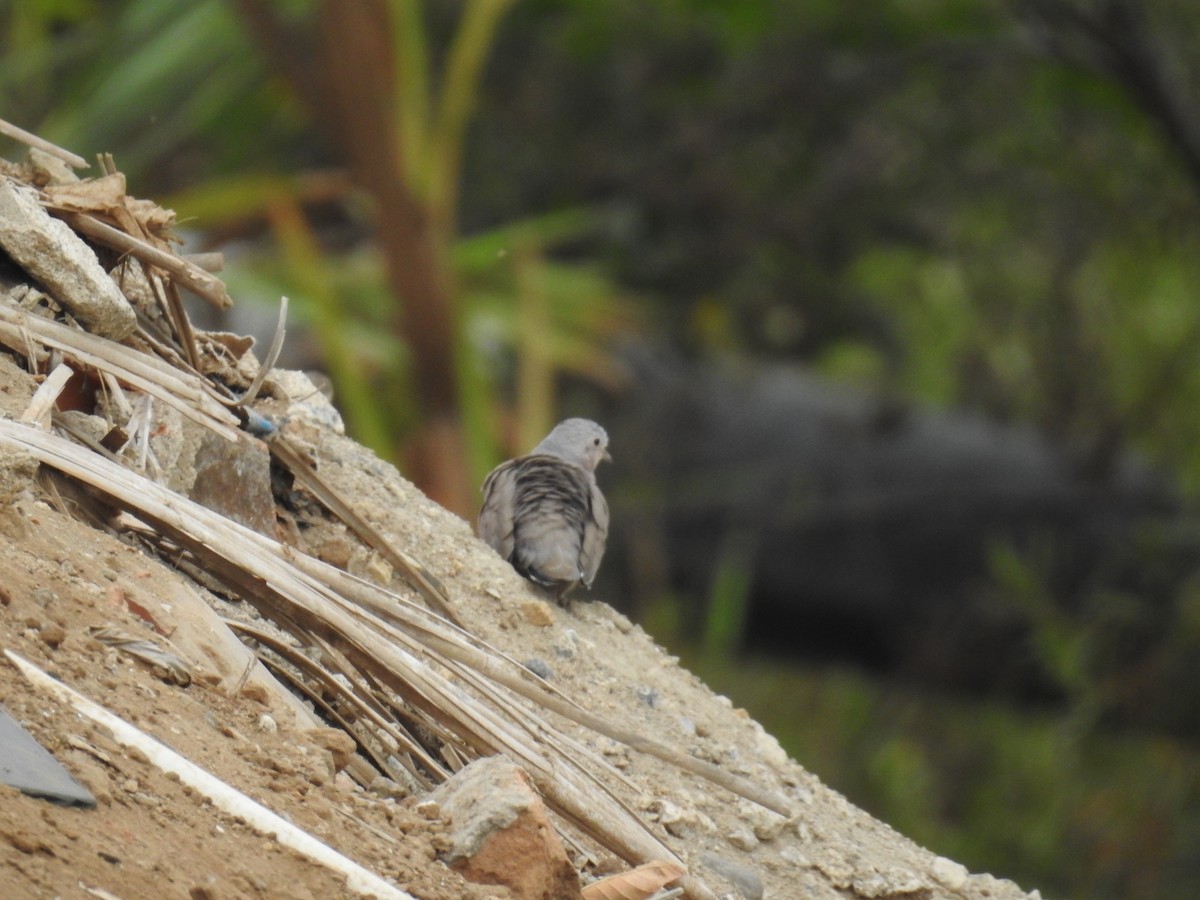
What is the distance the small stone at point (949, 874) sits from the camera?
3.32 meters

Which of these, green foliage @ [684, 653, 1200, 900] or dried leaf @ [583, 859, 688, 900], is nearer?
dried leaf @ [583, 859, 688, 900]

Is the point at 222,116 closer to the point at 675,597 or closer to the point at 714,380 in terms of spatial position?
the point at 714,380

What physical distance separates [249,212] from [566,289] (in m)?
1.77

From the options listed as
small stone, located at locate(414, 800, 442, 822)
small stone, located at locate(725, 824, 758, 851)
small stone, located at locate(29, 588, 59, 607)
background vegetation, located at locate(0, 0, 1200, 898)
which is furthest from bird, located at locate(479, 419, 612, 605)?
background vegetation, located at locate(0, 0, 1200, 898)

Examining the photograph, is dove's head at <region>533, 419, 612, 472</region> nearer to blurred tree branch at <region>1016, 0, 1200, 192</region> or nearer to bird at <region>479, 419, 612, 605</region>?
bird at <region>479, 419, 612, 605</region>

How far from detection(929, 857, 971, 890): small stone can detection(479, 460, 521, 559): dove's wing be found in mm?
1285

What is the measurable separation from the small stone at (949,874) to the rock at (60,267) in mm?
1874

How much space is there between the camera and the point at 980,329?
1138cm

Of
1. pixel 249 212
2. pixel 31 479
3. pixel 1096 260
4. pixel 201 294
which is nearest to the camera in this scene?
pixel 31 479

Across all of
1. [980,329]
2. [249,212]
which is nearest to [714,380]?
[980,329]

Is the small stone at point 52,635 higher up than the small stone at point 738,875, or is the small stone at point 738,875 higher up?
the small stone at point 738,875

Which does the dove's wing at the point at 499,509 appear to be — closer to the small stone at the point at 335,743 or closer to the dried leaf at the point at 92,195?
the dried leaf at the point at 92,195

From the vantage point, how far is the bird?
397cm

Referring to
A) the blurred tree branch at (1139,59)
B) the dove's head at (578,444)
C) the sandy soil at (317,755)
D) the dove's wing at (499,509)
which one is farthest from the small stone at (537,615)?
the blurred tree branch at (1139,59)
